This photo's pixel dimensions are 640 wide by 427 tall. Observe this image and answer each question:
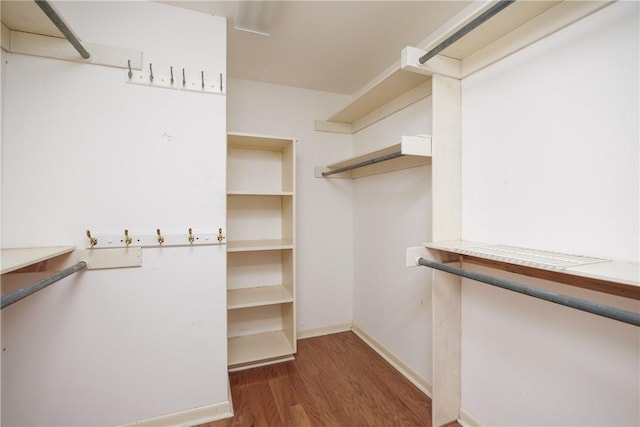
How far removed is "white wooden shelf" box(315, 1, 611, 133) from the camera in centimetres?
114

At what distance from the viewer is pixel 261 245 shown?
2.27 m

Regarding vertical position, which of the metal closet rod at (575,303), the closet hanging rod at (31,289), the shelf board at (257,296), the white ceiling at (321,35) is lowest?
the shelf board at (257,296)

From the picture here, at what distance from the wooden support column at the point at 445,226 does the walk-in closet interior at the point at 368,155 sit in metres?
0.01

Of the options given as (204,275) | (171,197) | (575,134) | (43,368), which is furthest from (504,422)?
(43,368)

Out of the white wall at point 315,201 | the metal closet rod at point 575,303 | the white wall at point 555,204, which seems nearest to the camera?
the metal closet rod at point 575,303

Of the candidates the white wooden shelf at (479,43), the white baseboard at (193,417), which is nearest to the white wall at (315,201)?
the white wooden shelf at (479,43)

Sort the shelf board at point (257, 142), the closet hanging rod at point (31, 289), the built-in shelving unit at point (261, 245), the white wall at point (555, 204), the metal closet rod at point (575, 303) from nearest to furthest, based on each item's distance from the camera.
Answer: the metal closet rod at point (575, 303), the closet hanging rod at point (31, 289), the white wall at point (555, 204), the shelf board at point (257, 142), the built-in shelving unit at point (261, 245)

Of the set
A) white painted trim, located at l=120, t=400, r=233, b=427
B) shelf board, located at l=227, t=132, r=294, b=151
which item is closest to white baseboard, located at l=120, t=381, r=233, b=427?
white painted trim, located at l=120, t=400, r=233, b=427

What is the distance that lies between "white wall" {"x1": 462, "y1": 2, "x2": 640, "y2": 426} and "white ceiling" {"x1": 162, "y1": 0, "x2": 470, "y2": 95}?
23.4 inches

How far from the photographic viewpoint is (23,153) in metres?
1.41

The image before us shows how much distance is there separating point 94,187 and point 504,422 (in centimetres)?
254

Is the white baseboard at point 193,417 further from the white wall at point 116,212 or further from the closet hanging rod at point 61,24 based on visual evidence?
the closet hanging rod at point 61,24

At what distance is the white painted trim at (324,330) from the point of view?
2.73m

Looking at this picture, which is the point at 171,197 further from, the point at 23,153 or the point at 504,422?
the point at 504,422
